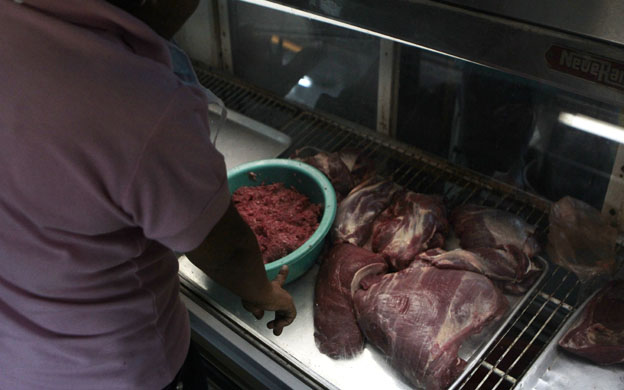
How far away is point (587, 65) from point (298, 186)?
3.98ft

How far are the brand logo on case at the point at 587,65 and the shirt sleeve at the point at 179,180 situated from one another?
576 mm

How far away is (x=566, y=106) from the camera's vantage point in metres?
1.63

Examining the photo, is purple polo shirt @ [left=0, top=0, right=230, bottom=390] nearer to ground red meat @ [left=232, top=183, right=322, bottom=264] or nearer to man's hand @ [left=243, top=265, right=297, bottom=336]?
man's hand @ [left=243, top=265, right=297, bottom=336]

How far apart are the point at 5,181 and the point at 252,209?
1046 millimetres

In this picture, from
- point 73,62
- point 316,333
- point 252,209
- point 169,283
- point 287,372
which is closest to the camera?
point 73,62

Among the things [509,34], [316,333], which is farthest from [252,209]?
[509,34]

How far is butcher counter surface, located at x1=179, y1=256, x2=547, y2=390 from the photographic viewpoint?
61.1 inches

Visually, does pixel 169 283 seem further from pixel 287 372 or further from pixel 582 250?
pixel 582 250

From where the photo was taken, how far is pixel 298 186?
2027 millimetres

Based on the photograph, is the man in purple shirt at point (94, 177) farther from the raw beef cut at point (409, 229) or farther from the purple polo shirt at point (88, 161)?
the raw beef cut at point (409, 229)

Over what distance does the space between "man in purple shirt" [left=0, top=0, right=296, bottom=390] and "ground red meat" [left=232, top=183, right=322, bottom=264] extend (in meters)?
0.54

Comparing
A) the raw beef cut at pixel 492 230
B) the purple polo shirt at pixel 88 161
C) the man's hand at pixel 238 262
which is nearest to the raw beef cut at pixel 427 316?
the raw beef cut at pixel 492 230

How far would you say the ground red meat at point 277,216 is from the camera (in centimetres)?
179

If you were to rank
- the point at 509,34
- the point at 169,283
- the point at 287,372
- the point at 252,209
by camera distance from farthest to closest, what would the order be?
the point at 252,209
the point at 287,372
the point at 169,283
the point at 509,34
